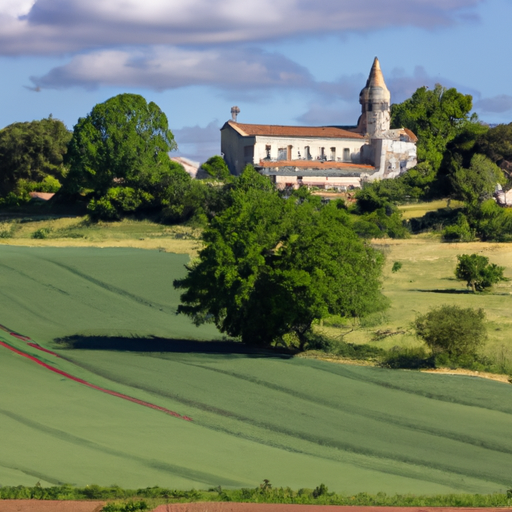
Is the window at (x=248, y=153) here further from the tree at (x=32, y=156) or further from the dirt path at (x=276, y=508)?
the dirt path at (x=276, y=508)

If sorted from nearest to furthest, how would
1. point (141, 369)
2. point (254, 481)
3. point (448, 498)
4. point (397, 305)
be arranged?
point (448, 498), point (254, 481), point (141, 369), point (397, 305)

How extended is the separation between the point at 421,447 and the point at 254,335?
12.9m

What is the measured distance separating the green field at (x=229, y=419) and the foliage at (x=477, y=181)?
4295cm

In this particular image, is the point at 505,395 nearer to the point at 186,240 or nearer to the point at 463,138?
the point at 186,240

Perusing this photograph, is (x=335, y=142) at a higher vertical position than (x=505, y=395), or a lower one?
higher

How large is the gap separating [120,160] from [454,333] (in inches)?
2133

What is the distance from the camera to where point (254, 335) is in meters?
32.4

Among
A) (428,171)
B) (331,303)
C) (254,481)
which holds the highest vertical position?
(428,171)

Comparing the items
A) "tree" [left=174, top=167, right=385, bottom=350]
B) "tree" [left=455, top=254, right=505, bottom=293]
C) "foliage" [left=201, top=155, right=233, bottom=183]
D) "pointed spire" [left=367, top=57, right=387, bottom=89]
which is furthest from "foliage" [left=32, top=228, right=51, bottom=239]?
"pointed spire" [left=367, top=57, right=387, bottom=89]

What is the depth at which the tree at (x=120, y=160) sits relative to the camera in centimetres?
7903

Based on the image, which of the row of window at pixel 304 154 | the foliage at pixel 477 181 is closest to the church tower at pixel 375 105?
the row of window at pixel 304 154

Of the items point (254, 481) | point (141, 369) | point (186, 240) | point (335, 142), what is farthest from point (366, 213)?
point (254, 481)

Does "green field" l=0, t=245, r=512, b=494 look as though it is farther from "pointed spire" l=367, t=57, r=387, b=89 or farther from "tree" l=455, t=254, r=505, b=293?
"pointed spire" l=367, t=57, r=387, b=89

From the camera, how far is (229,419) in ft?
73.5
